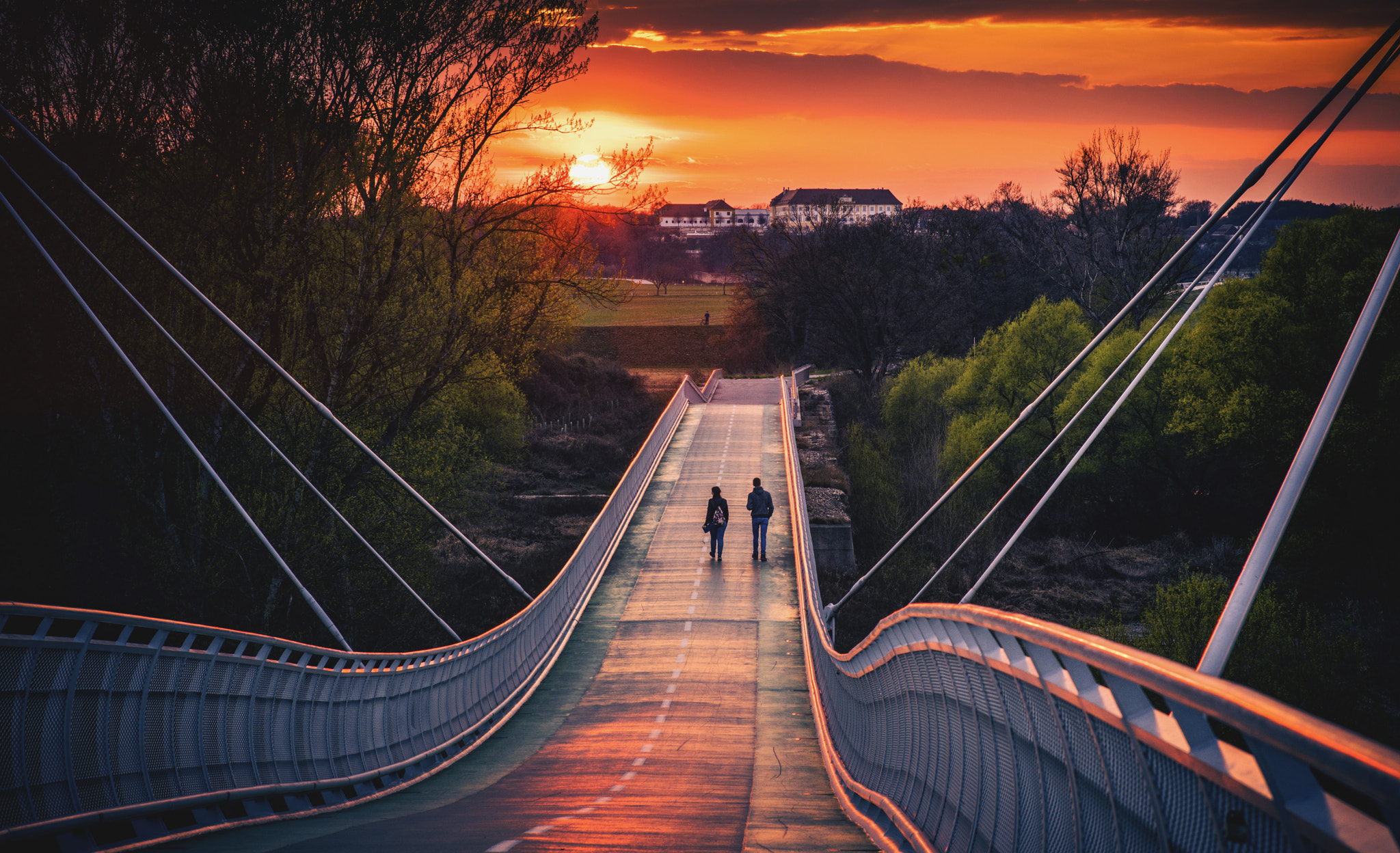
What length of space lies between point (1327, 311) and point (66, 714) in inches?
1431

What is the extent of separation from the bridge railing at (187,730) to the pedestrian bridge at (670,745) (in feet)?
0.08

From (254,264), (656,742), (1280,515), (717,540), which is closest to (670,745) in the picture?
(656,742)

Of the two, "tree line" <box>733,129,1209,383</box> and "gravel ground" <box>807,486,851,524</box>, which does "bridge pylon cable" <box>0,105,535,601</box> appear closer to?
"gravel ground" <box>807,486,851,524</box>

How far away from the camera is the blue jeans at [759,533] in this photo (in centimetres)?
2203

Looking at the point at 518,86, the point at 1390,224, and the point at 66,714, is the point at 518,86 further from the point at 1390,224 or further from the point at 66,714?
the point at 1390,224

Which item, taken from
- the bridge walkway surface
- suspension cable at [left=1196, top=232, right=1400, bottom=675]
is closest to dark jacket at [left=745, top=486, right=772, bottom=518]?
the bridge walkway surface

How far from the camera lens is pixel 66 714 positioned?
6.11 metres

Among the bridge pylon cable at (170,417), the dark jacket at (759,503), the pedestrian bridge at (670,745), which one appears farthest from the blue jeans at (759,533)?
the bridge pylon cable at (170,417)

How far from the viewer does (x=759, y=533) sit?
2277 centimetres

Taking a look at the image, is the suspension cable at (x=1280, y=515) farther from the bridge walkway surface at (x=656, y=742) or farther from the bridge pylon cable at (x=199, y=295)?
the bridge pylon cable at (x=199, y=295)

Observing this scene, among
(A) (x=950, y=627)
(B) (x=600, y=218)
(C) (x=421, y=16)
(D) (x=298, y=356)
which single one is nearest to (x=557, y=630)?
(D) (x=298, y=356)

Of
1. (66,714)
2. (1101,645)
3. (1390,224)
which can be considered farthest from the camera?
(1390,224)

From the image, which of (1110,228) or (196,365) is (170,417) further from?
(1110,228)

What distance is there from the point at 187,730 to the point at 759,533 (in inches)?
638
